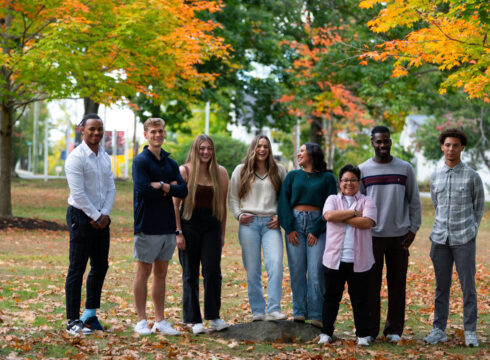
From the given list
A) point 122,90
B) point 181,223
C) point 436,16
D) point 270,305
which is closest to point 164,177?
point 181,223

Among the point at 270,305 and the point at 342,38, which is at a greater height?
the point at 342,38

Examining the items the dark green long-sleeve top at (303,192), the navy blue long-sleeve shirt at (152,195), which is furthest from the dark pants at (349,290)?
the navy blue long-sleeve shirt at (152,195)

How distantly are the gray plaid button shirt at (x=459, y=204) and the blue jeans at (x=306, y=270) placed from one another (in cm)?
127

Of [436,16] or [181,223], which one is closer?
[181,223]

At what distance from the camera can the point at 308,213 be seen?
7395 mm

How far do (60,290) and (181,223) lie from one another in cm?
374

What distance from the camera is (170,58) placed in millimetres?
19156

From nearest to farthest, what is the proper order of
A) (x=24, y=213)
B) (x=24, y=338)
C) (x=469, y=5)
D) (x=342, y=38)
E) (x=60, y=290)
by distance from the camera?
1. (x=24, y=338)
2. (x=469, y=5)
3. (x=60, y=290)
4. (x=24, y=213)
5. (x=342, y=38)

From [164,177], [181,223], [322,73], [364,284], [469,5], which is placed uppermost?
[322,73]

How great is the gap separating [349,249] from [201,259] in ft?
5.29

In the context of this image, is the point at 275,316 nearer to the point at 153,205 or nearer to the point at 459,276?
the point at 153,205

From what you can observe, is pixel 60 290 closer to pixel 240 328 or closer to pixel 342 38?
pixel 240 328

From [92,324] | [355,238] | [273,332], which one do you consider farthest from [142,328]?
[355,238]

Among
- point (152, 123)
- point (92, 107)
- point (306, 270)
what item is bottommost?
point (306, 270)
